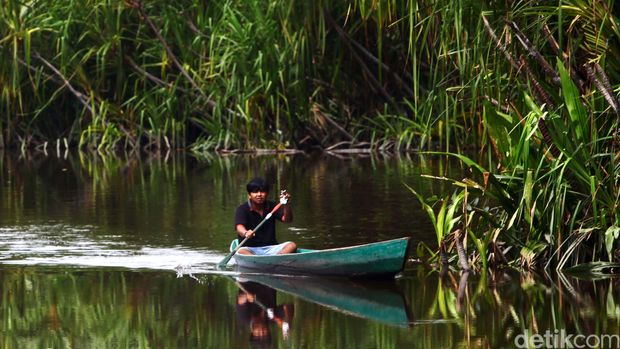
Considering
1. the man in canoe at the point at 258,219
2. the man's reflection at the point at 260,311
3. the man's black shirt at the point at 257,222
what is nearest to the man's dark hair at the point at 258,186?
the man in canoe at the point at 258,219

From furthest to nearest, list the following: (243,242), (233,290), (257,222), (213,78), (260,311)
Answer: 1. (213,78)
2. (257,222)
3. (243,242)
4. (233,290)
5. (260,311)

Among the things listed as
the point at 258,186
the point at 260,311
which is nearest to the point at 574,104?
the point at 258,186

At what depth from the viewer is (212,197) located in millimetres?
18750

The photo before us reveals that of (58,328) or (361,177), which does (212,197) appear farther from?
(58,328)

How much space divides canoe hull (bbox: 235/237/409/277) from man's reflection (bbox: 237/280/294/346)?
346 mm

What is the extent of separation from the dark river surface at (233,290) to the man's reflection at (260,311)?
1 cm

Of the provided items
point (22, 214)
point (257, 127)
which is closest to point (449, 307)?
point (22, 214)

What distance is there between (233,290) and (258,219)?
54.8 inches

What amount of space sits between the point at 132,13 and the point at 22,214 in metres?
10.7

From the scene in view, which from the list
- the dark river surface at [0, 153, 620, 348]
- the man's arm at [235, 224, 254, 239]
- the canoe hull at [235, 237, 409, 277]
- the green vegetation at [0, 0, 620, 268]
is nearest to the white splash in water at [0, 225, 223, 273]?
the dark river surface at [0, 153, 620, 348]

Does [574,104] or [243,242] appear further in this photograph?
[243,242]

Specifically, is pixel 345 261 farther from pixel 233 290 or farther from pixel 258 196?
pixel 258 196

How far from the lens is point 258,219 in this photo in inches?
478

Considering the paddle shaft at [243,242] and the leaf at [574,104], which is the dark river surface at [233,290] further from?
the leaf at [574,104]
